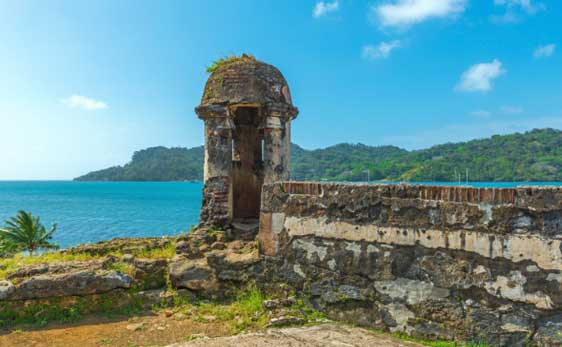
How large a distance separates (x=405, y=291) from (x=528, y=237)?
129 cm

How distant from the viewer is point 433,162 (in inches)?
3344

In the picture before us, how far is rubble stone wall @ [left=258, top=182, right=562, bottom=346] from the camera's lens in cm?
338

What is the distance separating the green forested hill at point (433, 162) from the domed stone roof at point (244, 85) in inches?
1597

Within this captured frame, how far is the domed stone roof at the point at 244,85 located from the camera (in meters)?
7.02

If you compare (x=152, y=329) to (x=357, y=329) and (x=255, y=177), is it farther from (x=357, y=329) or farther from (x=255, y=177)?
(x=255, y=177)

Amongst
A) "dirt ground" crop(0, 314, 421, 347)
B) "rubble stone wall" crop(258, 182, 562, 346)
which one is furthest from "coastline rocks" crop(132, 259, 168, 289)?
"rubble stone wall" crop(258, 182, 562, 346)

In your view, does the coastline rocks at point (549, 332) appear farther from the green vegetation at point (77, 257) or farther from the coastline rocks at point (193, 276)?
the green vegetation at point (77, 257)

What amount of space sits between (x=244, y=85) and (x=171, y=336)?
4.58 meters

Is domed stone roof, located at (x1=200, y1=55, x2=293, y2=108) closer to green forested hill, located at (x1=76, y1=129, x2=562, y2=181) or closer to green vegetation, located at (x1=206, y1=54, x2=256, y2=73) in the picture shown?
green vegetation, located at (x1=206, y1=54, x2=256, y2=73)

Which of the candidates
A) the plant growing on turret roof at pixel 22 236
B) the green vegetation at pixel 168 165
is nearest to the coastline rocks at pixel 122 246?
the plant growing on turret roof at pixel 22 236

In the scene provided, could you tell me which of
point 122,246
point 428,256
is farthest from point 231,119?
point 428,256

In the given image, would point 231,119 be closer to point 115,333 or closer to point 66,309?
point 66,309

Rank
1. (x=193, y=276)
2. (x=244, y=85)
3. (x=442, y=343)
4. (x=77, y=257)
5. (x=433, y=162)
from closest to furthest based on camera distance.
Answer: (x=442, y=343) < (x=193, y=276) < (x=77, y=257) < (x=244, y=85) < (x=433, y=162)

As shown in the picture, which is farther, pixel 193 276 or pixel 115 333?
pixel 193 276
